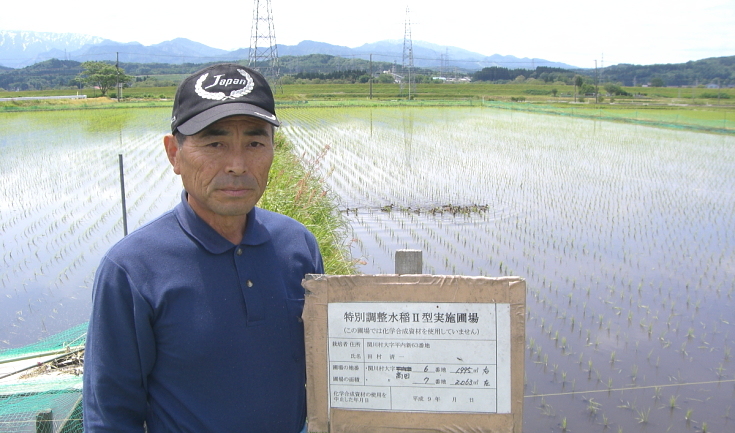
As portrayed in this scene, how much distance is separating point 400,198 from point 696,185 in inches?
222

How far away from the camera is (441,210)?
934cm

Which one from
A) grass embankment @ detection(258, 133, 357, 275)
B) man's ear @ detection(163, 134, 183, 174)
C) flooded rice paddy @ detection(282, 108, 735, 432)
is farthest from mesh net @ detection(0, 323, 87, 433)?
flooded rice paddy @ detection(282, 108, 735, 432)

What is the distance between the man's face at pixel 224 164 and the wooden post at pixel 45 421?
1.70m

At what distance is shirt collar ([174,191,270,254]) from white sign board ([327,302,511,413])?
0.26 metres

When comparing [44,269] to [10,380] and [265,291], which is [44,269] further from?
[265,291]

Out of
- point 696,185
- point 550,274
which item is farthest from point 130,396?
point 696,185

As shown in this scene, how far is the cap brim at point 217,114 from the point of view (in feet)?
4.62

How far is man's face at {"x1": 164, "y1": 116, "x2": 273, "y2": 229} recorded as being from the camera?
1479 millimetres

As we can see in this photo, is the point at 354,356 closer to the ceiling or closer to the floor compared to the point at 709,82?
closer to the floor

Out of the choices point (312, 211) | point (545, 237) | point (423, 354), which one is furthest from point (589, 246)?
point (423, 354)

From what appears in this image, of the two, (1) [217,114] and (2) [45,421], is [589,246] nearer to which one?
(2) [45,421]

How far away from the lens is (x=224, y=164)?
1486mm

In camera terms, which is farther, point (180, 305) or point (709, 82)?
point (709, 82)

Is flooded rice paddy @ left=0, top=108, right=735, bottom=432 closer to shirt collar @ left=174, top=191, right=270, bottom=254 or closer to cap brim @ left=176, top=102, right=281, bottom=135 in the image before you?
shirt collar @ left=174, top=191, right=270, bottom=254
